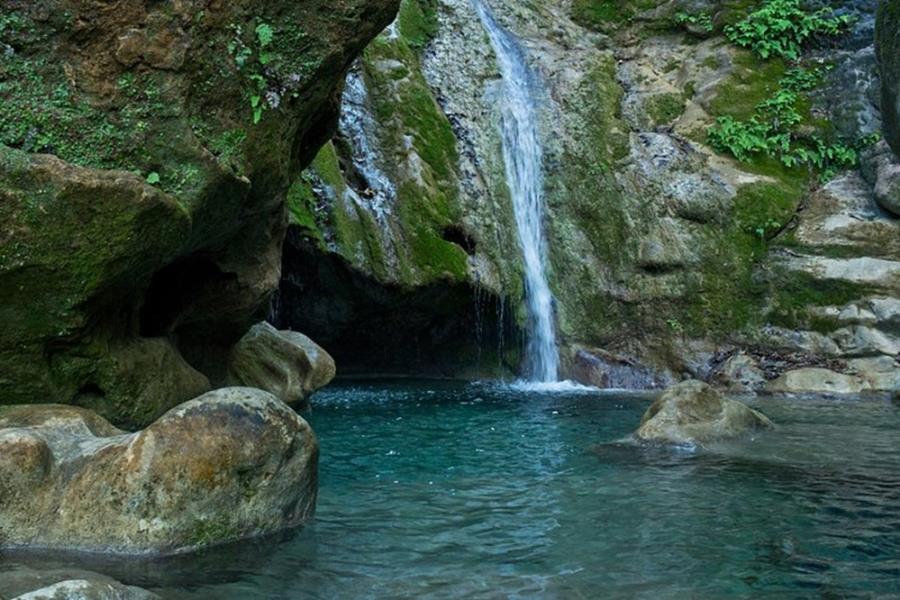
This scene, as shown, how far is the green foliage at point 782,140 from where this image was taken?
17.9m

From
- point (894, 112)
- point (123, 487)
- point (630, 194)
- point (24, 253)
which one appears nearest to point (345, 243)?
point (630, 194)

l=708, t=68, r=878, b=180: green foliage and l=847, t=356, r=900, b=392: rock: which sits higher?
l=708, t=68, r=878, b=180: green foliage

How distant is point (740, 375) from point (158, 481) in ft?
40.4

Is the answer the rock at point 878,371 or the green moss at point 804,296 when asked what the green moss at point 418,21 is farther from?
the rock at point 878,371

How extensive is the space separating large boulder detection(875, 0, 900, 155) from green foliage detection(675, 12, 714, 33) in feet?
54.8

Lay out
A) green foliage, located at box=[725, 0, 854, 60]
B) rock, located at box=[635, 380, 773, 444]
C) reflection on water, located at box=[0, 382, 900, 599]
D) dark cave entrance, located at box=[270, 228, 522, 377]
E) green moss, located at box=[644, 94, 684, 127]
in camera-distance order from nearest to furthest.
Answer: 1. reflection on water, located at box=[0, 382, 900, 599]
2. rock, located at box=[635, 380, 773, 444]
3. dark cave entrance, located at box=[270, 228, 522, 377]
4. green moss, located at box=[644, 94, 684, 127]
5. green foliage, located at box=[725, 0, 854, 60]

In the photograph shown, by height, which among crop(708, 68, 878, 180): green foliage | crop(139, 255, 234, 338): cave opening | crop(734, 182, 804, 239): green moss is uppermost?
crop(708, 68, 878, 180): green foliage

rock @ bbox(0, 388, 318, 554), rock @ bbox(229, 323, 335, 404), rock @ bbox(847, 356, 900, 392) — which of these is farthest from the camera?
rock @ bbox(847, 356, 900, 392)

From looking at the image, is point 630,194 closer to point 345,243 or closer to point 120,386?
point 345,243

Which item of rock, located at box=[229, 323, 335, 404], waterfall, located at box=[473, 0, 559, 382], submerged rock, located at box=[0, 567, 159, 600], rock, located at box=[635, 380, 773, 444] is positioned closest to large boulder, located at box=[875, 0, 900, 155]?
submerged rock, located at box=[0, 567, 159, 600]

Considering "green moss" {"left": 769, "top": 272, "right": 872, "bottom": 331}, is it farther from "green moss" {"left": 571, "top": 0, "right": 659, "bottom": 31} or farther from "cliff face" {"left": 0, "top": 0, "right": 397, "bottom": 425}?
"cliff face" {"left": 0, "top": 0, "right": 397, "bottom": 425}

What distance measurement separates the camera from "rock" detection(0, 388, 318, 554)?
547 cm

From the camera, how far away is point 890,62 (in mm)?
4527

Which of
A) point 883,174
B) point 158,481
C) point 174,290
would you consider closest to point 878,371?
point 883,174
